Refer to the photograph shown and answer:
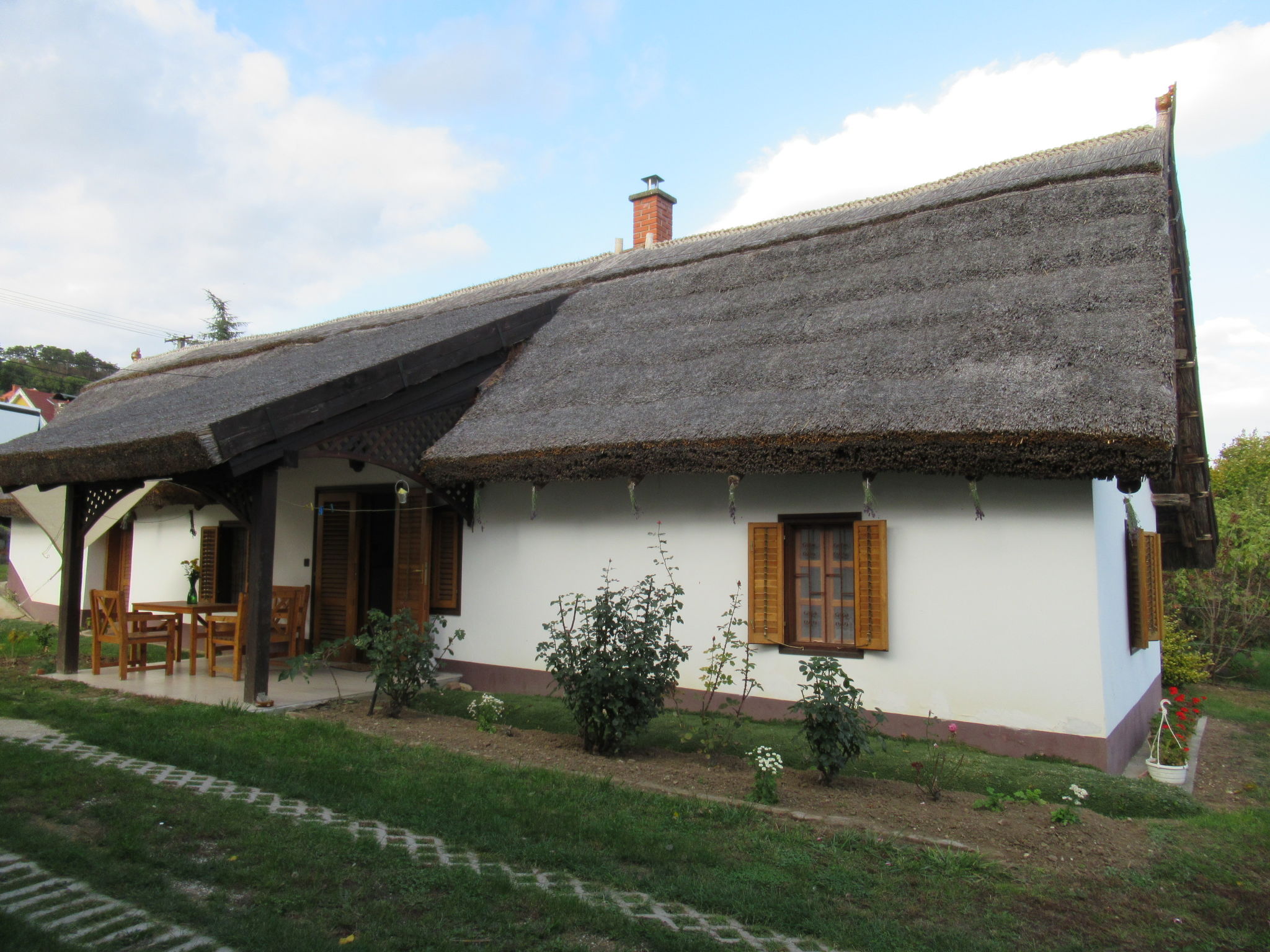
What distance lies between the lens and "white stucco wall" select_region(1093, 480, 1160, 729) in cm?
623

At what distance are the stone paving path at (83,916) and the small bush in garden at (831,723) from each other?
347cm

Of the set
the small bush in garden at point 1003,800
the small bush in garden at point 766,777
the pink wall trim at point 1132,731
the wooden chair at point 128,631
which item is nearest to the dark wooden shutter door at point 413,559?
the wooden chair at point 128,631

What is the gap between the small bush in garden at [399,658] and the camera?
7.43m

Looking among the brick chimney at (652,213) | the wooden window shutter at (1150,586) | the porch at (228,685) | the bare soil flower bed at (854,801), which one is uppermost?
the brick chimney at (652,213)

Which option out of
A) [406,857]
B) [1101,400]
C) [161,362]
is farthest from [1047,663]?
[161,362]

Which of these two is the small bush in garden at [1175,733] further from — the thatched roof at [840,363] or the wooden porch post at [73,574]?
the wooden porch post at [73,574]

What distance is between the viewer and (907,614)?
22.2 feet

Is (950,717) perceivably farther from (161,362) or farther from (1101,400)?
(161,362)

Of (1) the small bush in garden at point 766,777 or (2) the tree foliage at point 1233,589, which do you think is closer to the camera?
(1) the small bush in garden at point 766,777

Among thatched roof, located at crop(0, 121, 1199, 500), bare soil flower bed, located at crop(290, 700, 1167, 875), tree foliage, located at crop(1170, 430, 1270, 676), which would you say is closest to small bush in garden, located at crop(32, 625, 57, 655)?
thatched roof, located at crop(0, 121, 1199, 500)

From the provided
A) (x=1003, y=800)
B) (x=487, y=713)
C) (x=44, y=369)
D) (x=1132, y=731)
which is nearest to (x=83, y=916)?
(x=487, y=713)

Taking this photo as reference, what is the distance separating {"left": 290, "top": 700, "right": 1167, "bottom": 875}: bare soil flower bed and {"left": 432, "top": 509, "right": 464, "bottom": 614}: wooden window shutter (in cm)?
245

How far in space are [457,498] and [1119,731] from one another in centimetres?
654

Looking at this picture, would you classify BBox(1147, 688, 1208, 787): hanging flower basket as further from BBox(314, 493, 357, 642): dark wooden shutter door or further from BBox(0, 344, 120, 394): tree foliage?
BBox(0, 344, 120, 394): tree foliage
